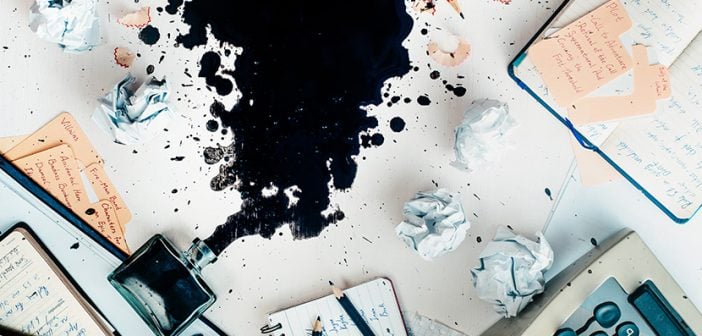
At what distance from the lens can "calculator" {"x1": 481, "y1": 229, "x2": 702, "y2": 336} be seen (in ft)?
2.66

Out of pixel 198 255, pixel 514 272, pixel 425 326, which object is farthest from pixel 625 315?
pixel 198 255

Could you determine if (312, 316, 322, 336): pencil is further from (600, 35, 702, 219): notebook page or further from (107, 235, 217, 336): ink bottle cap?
(600, 35, 702, 219): notebook page

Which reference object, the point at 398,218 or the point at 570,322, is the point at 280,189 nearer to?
the point at 398,218

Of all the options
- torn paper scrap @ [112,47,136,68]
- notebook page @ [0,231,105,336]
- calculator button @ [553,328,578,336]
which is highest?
torn paper scrap @ [112,47,136,68]

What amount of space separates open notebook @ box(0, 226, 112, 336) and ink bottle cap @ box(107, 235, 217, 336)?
79mm

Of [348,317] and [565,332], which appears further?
[348,317]

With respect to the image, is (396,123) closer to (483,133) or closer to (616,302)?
(483,133)

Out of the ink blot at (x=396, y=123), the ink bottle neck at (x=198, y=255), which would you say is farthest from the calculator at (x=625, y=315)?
the ink bottle neck at (x=198, y=255)

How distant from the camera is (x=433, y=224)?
34.0 inches

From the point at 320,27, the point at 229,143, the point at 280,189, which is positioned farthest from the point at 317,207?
the point at 320,27

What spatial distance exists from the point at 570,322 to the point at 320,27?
22.6 inches

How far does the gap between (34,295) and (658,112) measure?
97 centimetres

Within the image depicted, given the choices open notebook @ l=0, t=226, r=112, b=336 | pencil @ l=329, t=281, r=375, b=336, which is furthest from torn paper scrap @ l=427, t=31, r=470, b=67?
open notebook @ l=0, t=226, r=112, b=336

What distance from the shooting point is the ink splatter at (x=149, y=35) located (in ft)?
2.90
